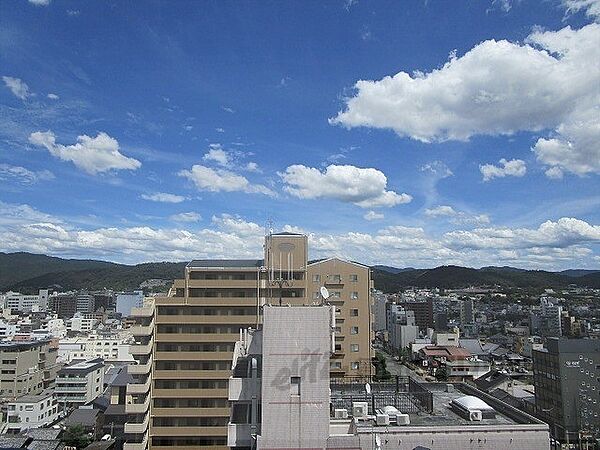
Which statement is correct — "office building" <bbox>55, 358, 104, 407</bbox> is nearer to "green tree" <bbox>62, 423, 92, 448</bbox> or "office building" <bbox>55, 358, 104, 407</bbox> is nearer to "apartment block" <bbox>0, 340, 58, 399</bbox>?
"apartment block" <bbox>0, 340, 58, 399</bbox>

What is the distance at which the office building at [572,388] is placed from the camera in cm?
3922

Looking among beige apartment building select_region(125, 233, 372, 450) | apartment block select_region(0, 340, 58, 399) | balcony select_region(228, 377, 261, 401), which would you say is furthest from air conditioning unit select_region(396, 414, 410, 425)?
apartment block select_region(0, 340, 58, 399)

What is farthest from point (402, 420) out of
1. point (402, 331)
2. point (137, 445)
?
point (402, 331)

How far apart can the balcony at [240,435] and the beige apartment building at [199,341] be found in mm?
17371

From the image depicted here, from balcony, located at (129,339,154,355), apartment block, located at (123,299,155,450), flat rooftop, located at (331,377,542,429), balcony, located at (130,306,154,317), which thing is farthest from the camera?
balcony, located at (130,306,154,317)

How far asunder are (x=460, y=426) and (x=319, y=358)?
16.2 feet

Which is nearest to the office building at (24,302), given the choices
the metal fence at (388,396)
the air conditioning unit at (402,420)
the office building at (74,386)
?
the office building at (74,386)

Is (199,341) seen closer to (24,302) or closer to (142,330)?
(142,330)

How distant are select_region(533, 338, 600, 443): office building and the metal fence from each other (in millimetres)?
25192

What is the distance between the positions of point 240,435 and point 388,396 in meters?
6.99

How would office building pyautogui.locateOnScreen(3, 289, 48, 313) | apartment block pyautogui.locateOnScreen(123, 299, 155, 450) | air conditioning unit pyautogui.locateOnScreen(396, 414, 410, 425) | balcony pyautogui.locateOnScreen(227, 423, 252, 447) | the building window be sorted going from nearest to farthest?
the building window, air conditioning unit pyautogui.locateOnScreen(396, 414, 410, 425), balcony pyautogui.locateOnScreen(227, 423, 252, 447), apartment block pyautogui.locateOnScreen(123, 299, 155, 450), office building pyautogui.locateOnScreen(3, 289, 48, 313)

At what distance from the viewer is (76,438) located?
4066 centimetres

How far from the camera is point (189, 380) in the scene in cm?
3434

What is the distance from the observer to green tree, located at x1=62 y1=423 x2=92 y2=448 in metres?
40.5
